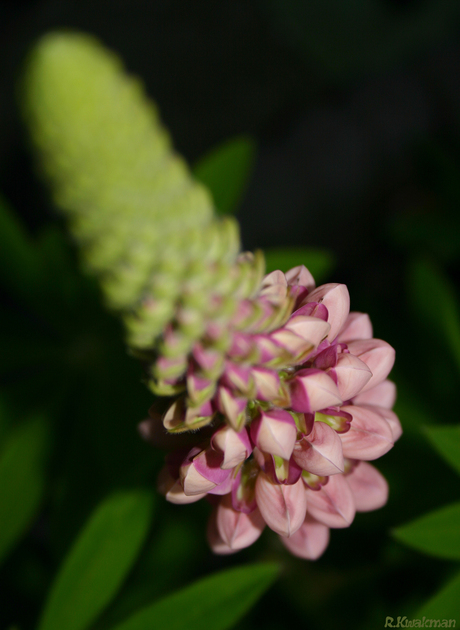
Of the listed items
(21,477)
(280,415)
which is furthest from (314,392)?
(21,477)

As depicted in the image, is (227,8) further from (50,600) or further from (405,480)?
(50,600)

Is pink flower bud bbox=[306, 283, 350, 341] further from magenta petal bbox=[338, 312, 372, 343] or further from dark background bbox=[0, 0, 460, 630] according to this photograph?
dark background bbox=[0, 0, 460, 630]

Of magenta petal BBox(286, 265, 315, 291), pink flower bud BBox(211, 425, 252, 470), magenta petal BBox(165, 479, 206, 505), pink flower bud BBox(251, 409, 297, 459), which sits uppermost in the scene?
magenta petal BBox(286, 265, 315, 291)

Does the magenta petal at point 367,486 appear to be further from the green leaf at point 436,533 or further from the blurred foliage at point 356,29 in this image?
the blurred foliage at point 356,29

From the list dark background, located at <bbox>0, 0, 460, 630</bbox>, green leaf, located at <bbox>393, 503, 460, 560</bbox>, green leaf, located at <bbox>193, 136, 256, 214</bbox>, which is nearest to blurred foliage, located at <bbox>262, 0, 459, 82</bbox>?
dark background, located at <bbox>0, 0, 460, 630</bbox>

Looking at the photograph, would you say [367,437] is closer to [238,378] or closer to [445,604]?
[238,378]

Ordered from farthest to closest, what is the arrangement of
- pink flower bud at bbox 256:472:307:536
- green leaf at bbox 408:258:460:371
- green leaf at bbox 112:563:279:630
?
green leaf at bbox 408:258:460:371
green leaf at bbox 112:563:279:630
pink flower bud at bbox 256:472:307:536
